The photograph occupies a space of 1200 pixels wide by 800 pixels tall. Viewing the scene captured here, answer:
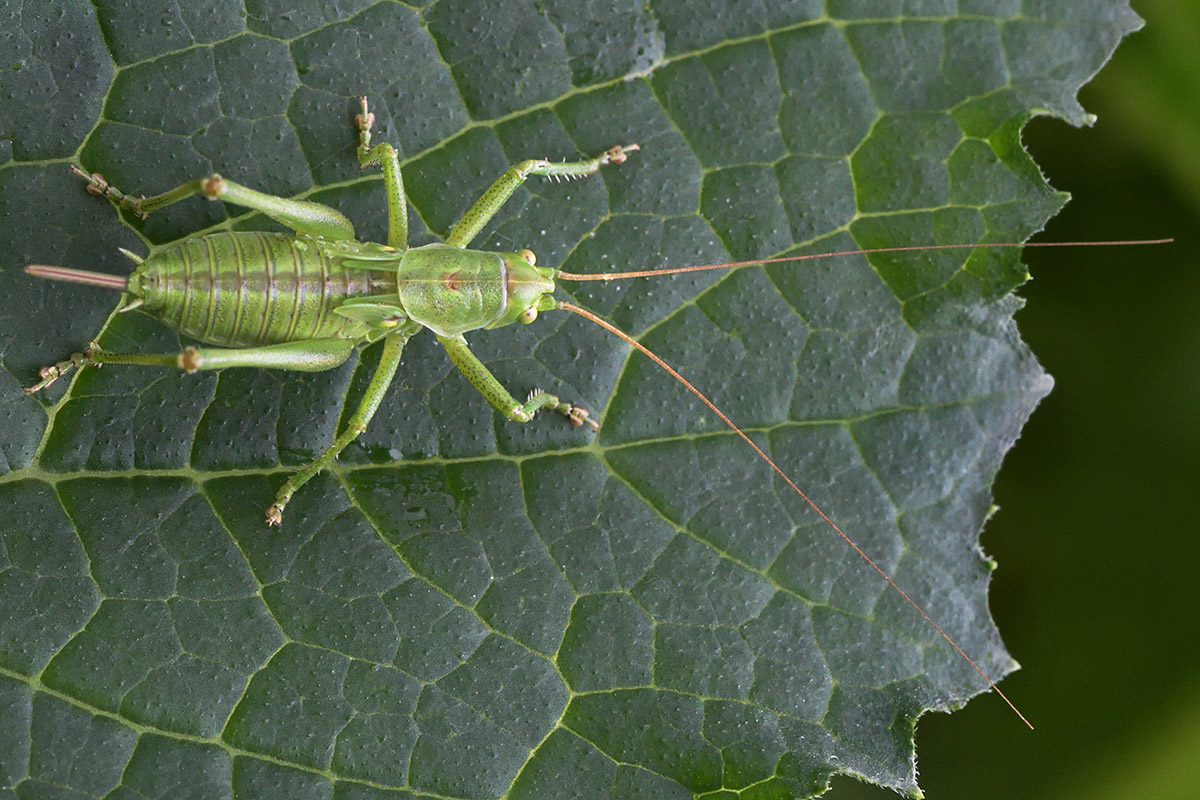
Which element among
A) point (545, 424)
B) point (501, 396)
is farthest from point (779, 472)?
point (501, 396)

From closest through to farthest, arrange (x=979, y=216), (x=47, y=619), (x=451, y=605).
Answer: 1. (x=47, y=619)
2. (x=451, y=605)
3. (x=979, y=216)

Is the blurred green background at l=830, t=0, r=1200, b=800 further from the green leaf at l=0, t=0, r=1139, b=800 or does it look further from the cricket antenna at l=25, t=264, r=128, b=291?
the cricket antenna at l=25, t=264, r=128, b=291

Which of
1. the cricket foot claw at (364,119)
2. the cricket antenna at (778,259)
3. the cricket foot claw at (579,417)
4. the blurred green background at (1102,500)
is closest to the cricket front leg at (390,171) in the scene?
the cricket foot claw at (364,119)

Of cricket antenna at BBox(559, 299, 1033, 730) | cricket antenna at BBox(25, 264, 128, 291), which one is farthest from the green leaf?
cricket antenna at BBox(25, 264, 128, 291)

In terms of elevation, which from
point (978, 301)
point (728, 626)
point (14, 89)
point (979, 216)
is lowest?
point (728, 626)

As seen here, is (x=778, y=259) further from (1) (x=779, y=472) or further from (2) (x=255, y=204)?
(2) (x=255, y=204)

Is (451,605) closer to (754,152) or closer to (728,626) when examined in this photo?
(728,626)

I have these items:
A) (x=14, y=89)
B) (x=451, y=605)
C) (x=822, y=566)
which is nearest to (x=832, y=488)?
(x=822, y=566)
